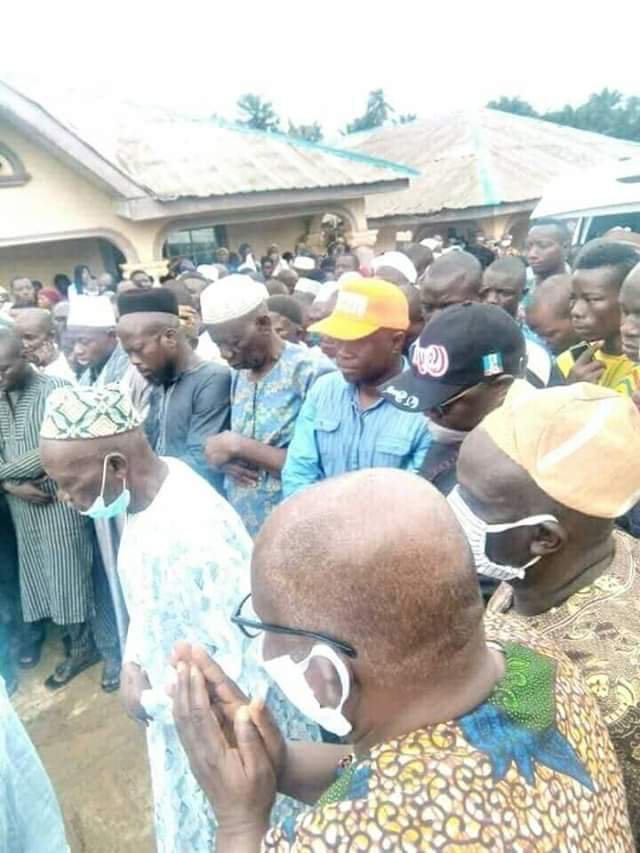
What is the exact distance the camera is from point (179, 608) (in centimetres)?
194

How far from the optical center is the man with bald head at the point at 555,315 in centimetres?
358

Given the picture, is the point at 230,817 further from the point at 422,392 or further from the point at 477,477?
the point at 422,392

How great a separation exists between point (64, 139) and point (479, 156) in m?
9.81

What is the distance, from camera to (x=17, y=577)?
13.0 feet

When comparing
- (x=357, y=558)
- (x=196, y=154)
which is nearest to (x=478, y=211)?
(x=196, y=154)

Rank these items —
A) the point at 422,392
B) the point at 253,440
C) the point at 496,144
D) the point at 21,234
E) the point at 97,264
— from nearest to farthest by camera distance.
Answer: the point at 422,392 → the point at 253,440 → the point at 21,234 → the point at 97,264 → the point at 496,144

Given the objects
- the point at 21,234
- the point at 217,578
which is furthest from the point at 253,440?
the point at 21,234

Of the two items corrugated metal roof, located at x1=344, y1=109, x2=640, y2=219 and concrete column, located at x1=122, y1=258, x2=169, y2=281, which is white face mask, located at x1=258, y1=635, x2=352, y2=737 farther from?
corrugated metal roof, located at x1=344, y1=109, x2=640, y2=219

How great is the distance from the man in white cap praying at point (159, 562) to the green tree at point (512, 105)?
5389 cm

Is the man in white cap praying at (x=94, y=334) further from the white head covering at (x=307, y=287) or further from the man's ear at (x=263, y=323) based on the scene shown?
the white head covering at (x=307, y=287)

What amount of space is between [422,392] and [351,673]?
1.25m

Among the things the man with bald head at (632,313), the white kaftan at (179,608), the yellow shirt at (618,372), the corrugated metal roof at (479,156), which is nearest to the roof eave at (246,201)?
the corrugated metal roof at (479,156)

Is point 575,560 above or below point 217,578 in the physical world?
above

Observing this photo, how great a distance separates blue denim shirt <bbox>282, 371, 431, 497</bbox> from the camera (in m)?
2.42
